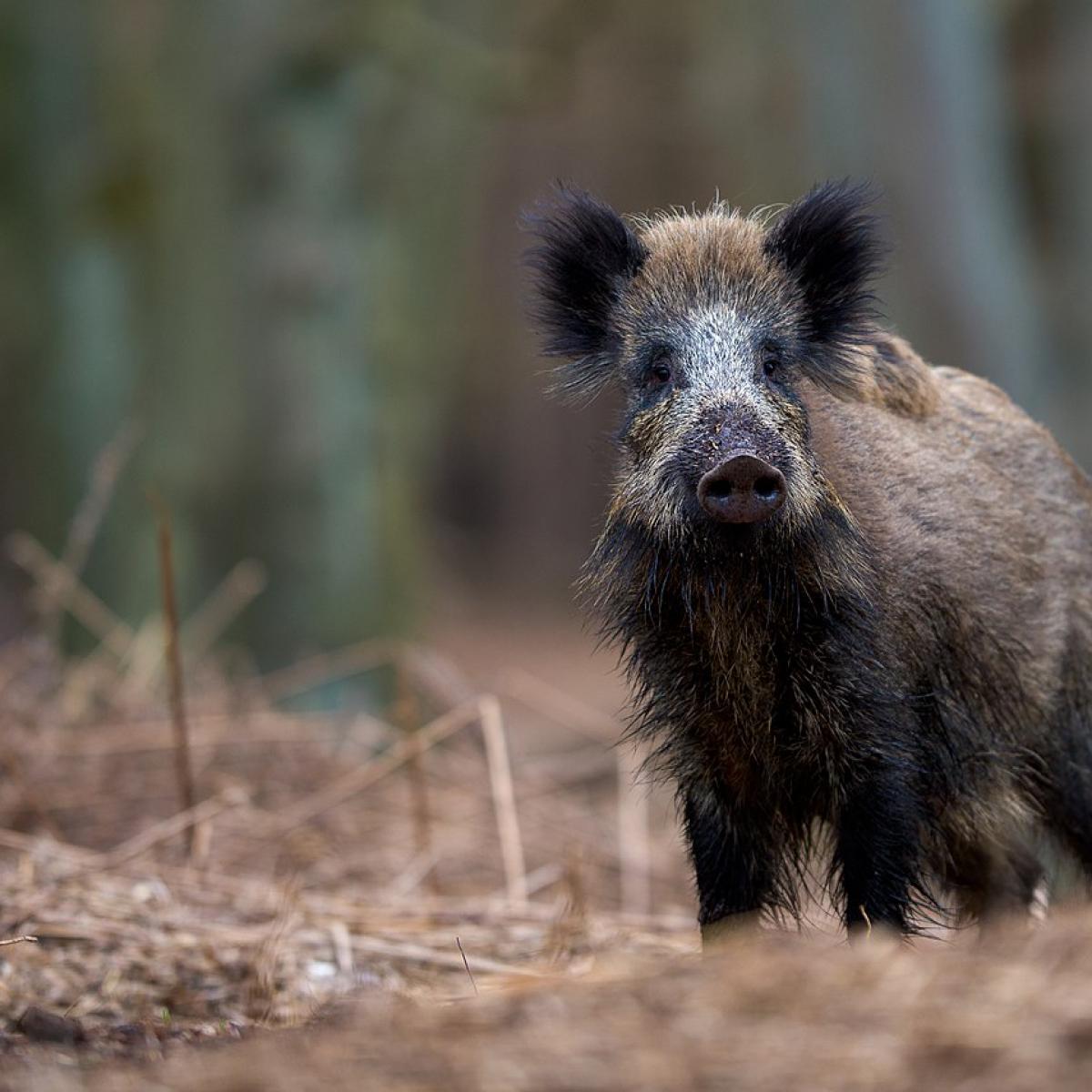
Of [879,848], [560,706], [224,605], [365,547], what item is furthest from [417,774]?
[560,706]

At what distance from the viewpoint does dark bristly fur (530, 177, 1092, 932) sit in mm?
4641

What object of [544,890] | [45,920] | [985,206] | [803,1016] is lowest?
[544,890]

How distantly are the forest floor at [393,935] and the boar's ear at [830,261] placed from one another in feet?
5.68

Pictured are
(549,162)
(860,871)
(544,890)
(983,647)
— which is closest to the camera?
(860,871)

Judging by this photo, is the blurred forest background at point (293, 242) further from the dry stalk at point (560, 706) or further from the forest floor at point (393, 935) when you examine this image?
the forest floor at point (393, 935)

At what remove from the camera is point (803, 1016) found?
2756mm

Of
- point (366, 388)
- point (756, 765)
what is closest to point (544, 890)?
point (756, 765)

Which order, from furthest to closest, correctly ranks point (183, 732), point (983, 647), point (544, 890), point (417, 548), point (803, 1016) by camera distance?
point (417, 548), point (544, 890), point (183, 732), point (983, 647), point (803, 1016)

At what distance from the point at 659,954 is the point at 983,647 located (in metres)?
1.38

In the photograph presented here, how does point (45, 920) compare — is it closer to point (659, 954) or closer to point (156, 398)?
point (659, 954)

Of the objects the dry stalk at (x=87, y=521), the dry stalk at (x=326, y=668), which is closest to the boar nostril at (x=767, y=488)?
the dry stalk at (x=87, y=521)

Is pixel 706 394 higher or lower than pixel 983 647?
higher

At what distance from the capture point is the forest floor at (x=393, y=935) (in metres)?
2.69

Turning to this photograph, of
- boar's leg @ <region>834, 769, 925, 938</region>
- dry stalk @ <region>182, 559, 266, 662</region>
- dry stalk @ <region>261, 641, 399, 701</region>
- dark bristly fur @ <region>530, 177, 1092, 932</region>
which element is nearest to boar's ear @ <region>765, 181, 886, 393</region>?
dark bristly fur @ <region>530, 177, 1092, 932</region>
